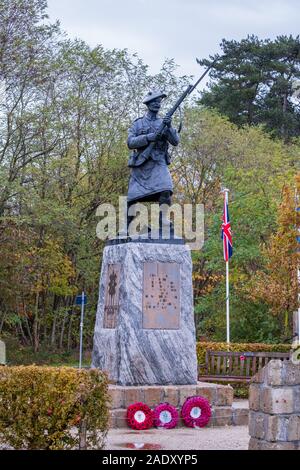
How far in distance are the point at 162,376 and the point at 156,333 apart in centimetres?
65

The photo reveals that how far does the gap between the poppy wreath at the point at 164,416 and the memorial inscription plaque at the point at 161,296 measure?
133 centimetres

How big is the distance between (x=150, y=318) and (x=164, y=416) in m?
1.56

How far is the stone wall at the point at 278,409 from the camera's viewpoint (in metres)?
8.15

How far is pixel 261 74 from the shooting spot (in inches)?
1753

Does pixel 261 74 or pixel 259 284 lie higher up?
pixel 261 74

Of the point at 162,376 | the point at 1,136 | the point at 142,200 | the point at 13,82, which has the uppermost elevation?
the point at 13,82

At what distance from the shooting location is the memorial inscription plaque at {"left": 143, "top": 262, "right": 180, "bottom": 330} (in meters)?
12.7

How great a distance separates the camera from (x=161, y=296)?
504 inches

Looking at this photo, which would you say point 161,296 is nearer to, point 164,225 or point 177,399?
point 164,225

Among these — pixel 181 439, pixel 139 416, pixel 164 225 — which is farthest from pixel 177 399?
pixel 164 225

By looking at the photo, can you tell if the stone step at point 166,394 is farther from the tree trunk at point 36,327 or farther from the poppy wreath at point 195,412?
the tree trunk at point 36,327

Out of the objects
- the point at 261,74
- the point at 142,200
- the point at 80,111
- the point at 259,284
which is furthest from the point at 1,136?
the point at 261,74

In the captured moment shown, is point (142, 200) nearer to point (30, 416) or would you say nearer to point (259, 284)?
point (30, 416)
